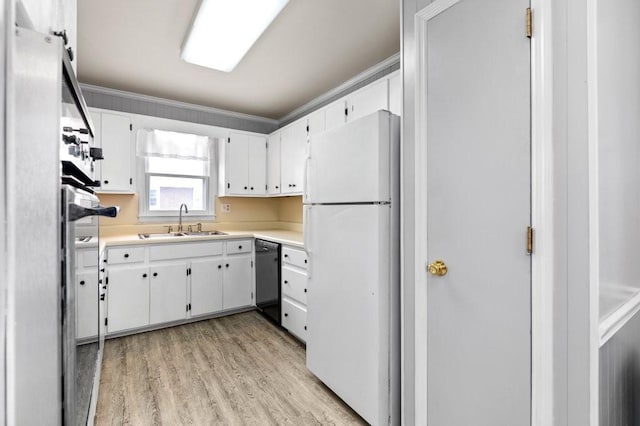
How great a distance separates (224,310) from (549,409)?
10.1 ft

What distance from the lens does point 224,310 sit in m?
3.47

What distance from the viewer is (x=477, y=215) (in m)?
1.24

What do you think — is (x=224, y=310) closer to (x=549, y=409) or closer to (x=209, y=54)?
(x=209, y=54)

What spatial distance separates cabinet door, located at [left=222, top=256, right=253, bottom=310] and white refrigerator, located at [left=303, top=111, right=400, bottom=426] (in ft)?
5.48

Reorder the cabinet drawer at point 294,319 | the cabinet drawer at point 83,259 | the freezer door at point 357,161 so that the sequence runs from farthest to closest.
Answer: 1. the cabinet drawer at point 294,319
2. the freezer door at point 357,161
3. the cabinet drawer at point 83,259

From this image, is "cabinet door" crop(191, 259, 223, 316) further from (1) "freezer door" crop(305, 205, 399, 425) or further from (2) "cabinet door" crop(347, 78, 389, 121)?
(2) "cabinet door" crop(347, 78, 389, 121)

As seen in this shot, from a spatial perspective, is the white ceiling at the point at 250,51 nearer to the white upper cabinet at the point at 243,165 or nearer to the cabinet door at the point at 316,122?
the cabinet door at the point at 316,122

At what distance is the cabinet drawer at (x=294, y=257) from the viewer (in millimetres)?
2771

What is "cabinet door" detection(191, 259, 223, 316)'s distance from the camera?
330cm

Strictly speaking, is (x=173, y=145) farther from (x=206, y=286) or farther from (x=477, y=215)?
(x=477, y=215)

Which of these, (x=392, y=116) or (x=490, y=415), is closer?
(x=490, y=415)

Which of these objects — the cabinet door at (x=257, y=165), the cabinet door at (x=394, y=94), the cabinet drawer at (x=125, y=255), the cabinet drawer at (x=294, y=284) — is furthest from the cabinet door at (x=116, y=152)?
the cabinet door at (x=394, y=94)

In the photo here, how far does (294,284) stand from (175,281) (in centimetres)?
129

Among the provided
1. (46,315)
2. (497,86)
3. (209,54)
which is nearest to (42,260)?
(46,315)
